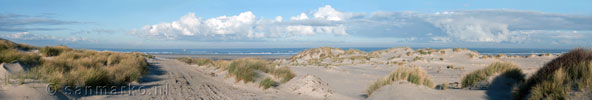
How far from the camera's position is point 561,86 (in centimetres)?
510

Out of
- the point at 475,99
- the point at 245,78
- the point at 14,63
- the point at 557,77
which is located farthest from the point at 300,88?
the point at 14,63

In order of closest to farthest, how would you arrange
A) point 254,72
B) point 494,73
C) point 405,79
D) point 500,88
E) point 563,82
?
point 563,82
point 500,88
point 494,73
point 405,79
point 254,72

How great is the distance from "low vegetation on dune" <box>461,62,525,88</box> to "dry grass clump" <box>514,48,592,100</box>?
183 centimetres

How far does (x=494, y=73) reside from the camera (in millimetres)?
8516

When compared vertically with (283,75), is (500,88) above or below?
above

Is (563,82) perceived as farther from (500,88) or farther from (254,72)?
(254,72)

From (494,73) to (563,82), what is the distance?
3232 mm

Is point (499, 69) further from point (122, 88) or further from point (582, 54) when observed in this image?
point (122, 88)

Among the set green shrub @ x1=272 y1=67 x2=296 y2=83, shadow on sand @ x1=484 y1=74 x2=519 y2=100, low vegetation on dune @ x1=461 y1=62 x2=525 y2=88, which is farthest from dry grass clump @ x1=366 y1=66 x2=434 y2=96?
green shrub @ x1=272 y1=67 x2=296 y2=83

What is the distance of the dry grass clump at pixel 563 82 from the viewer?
16.4ft

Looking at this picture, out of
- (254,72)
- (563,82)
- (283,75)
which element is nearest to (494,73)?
(563,82)

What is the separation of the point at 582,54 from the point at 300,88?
650cm

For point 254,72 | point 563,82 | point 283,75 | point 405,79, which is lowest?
point 283,75

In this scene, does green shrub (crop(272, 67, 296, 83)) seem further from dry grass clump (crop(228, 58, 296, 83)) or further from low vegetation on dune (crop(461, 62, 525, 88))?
low vegetation on dune (crop(461, 62, 525, 88))
